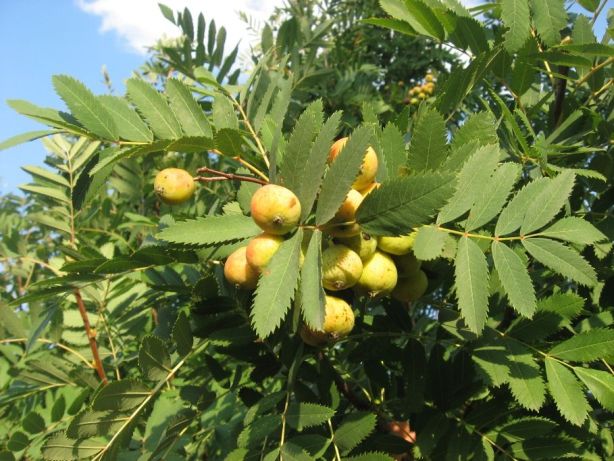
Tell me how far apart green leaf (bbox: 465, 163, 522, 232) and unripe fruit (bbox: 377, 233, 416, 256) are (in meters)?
0.14

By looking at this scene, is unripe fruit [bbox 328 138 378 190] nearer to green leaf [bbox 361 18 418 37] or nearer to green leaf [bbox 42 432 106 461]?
green leaf [bbox 361 18 418 37]

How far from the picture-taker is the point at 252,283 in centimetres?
106

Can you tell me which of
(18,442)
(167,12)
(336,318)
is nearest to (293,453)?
(336,318)

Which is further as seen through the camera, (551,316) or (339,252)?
(551,316)

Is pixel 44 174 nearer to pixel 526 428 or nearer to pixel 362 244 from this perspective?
pixel 362 244

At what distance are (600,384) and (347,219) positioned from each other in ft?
2.19

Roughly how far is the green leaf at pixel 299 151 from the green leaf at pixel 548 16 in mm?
703

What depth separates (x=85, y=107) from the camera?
43.6 inches

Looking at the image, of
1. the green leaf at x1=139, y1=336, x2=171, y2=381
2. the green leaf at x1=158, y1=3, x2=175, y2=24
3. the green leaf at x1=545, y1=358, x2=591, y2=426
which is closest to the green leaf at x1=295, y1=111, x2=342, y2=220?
the green leaf at x1=139, y1=336, x2=171, y2=381

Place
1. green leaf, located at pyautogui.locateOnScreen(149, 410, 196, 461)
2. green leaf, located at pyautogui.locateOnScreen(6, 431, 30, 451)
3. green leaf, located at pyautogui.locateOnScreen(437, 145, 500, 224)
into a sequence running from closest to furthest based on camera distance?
green leaf, located at pyautogui.locateOnScreen(437, 145, 500, 224) → green leaf, located at pyautogui.locateOnScreen(149, 410, 196, 461) → green leaf, located at pyautogui.locateOnScreen(6, 431, 30, 451)

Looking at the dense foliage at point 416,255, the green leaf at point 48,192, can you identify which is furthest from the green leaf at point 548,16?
the green leaf at point 48,192

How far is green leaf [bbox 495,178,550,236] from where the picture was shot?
1099mm

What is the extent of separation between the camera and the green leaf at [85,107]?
1102 millimetres

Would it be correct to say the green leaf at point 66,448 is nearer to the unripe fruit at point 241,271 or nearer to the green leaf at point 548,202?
the unripe fruit at point 241,271
